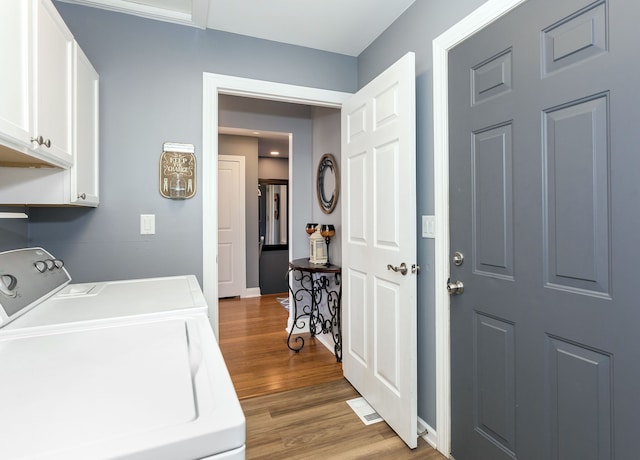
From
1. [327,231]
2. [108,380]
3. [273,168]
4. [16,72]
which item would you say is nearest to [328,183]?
[327,231]

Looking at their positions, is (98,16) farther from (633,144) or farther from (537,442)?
(537,442)

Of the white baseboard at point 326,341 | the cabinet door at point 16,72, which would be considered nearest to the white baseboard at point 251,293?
the white baseboard at point 326,341

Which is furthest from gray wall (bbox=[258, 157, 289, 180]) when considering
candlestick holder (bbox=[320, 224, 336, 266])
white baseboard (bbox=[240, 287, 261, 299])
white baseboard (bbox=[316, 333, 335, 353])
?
white baseboard (bbox=[316, 333, 335, 353])

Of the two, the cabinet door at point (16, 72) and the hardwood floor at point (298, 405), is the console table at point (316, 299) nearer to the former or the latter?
the hardwood floor at point (298, 405)

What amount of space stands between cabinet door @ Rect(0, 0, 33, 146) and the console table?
6.57 feet

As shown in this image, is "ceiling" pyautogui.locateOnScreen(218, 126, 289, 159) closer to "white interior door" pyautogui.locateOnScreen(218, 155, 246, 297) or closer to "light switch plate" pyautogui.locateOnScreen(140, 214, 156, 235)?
"white interior door" pyautogui.locateOnScreen(218, 155, 246, 297)

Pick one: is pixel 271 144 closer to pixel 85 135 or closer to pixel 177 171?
pixel 177 171

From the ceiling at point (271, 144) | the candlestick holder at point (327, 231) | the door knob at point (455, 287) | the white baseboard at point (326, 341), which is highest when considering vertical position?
the ceiling at point (271, 144)

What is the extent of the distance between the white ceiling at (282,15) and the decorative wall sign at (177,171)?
78cm

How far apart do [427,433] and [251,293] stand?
361 centimetres

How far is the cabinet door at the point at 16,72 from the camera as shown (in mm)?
943

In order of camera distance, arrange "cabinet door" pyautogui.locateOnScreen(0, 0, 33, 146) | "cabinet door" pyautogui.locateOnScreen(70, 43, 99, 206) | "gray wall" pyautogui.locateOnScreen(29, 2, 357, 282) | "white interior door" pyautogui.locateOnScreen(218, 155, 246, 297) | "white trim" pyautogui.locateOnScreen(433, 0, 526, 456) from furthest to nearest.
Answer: "white interior door" pyautogui.locateOnScreen(218, 155, 246, 297), "gray wall" pyautogui.locateOnScreen(29, 2, 357, 282), "white trim" pyautogui.locateOnScreen(433, 0, 526, 456), "cabinet door" pyautogui.locateOnScreen(70, 43, 99, 206), "cabinet door" pyautogui.locateOnScreen(0, 0, 33, 146)

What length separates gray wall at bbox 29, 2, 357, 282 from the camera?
1.85 m

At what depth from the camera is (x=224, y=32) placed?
2123mm
